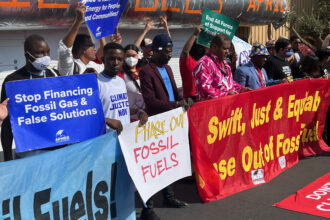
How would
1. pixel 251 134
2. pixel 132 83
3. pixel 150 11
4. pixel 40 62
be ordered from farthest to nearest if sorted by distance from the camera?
pixel 150 11
pixel 251 134
pixel 132 83
pixel 40 62

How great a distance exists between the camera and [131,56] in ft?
17.6

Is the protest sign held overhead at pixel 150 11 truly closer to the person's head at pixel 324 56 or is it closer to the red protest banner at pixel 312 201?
the person's head at pixel 324 56

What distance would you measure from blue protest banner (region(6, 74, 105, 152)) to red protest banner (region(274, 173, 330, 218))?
235 centimetres

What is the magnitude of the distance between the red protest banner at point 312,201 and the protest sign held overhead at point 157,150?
1191 mm

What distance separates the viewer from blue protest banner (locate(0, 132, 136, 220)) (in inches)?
109

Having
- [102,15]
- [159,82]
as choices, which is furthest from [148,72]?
[102,15]

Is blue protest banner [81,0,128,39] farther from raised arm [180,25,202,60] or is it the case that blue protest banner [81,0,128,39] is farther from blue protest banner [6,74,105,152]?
blue protest banner [6,74,105,152]

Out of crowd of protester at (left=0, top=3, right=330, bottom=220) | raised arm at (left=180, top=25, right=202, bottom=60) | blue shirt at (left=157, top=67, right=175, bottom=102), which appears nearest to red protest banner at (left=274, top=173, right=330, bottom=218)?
crowd of protester at (left=0, top=3, right=330, bottom=220)

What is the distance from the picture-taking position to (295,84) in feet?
20.0

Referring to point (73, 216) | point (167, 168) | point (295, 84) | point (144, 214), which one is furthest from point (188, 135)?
point (295, 84)

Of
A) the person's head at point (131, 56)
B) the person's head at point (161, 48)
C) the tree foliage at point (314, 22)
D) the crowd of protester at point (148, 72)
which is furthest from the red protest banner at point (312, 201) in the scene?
the tree foliage at point (314, 22)

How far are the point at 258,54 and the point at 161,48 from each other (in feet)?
6.23

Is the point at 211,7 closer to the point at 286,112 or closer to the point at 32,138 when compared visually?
the point at 286,112

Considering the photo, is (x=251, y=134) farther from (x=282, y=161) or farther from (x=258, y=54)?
(x=258, y=54)
